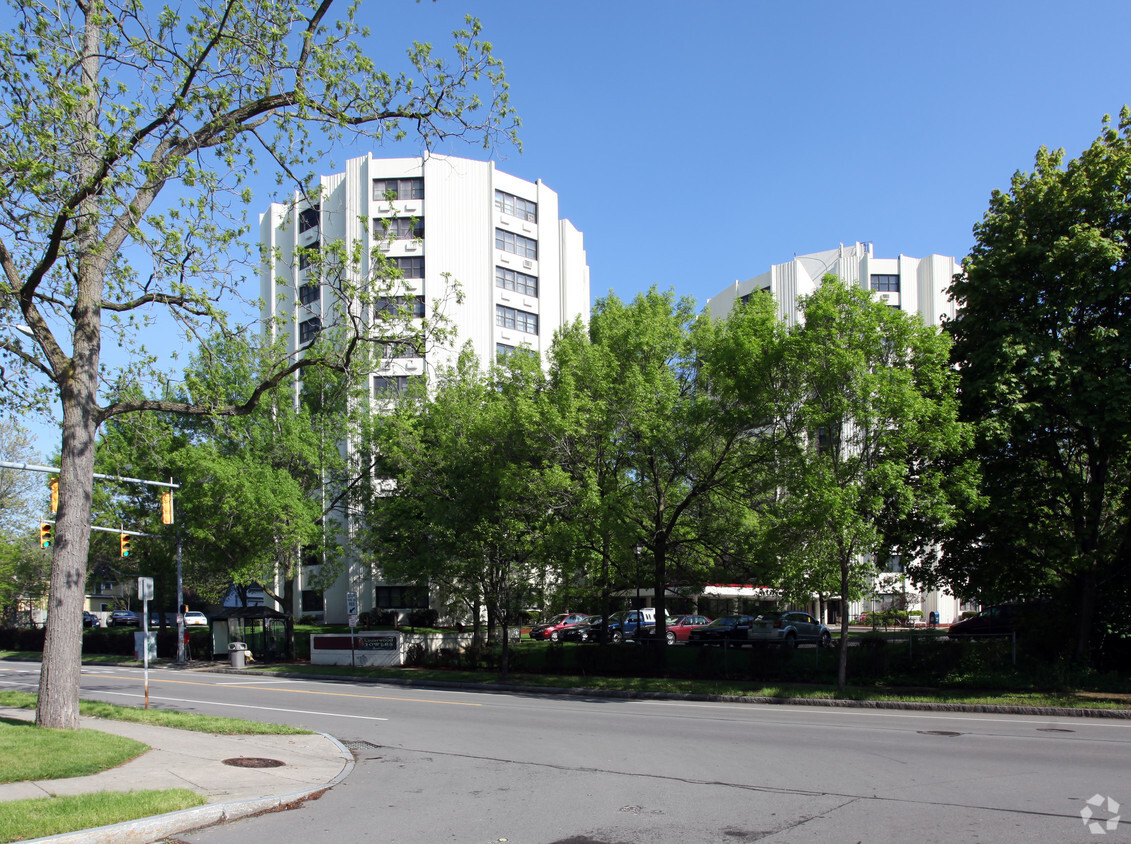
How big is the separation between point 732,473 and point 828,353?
15.0 ft

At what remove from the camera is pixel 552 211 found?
59.2 metres

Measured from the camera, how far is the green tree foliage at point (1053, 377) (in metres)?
19.5

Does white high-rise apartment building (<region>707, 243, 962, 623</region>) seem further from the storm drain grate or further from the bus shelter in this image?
the storm drain grate

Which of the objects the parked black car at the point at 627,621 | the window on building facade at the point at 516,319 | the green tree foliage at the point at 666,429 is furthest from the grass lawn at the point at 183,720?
the window on building facade at the point at 516,319

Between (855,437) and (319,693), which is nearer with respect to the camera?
(855,437)

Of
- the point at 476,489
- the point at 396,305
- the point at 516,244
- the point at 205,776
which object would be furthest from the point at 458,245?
the point at 205,776

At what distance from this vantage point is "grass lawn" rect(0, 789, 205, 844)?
7109mm

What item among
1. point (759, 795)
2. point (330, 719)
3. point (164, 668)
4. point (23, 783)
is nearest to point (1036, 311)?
point (759, 795)

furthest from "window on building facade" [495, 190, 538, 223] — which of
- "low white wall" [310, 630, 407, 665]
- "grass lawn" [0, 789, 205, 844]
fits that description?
"grass lawn" [0, 789, 205, 844]

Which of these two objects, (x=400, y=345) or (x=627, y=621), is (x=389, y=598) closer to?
(x=627, y=621)

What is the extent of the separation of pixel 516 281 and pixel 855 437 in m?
38.4

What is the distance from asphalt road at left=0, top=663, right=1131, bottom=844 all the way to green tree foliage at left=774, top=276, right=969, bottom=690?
4.02m

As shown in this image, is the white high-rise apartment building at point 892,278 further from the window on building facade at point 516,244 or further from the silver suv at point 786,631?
the silver suv at point 786,631

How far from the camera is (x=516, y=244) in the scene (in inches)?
2227
